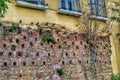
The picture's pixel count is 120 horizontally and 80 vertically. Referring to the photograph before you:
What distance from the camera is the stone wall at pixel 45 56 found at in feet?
31.9

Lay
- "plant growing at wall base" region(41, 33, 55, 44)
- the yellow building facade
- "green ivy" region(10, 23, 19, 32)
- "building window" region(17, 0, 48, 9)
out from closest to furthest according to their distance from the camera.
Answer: "green ivy" region(10, 23, 19, 32), the yellow building facade, "building window" region(17, 0, 48, 9), "plant growing at wall base" region(41, 33, 55, 44)

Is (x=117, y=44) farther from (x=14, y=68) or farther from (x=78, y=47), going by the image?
(x=14, y=68)

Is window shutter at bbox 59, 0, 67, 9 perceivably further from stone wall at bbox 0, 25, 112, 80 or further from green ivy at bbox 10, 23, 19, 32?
green ivy at bbox 10, 23, 19, 32

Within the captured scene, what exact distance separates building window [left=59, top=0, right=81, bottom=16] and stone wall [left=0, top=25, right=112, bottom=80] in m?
0.76

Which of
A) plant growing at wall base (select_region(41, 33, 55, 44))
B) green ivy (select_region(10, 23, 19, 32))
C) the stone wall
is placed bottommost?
the stone wall

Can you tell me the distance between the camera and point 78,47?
1178 centimetres

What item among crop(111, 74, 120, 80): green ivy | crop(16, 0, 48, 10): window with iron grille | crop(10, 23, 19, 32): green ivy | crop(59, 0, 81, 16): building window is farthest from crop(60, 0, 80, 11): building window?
crop(111, 74, 120, 80): green ivy

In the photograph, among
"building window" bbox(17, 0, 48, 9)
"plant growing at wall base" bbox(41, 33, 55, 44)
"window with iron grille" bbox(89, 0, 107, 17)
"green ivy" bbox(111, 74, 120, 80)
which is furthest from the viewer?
"window with iron grille" bbox(89, 0, 107, 17)

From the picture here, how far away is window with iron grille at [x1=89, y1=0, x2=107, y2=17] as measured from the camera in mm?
12805

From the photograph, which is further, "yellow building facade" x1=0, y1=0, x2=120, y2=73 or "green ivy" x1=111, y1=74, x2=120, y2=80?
"green ivy" x1=111, y1=74, x2=120, y2=80

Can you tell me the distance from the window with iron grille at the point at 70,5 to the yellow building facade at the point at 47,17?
0.79 feet

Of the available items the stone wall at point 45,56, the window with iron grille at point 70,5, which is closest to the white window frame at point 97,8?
the window with iron grille at point 70,5

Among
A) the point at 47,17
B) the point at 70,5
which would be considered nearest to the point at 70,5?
the point at 70,5

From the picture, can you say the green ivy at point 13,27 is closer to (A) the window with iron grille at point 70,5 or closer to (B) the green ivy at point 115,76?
(A) the window with iron grille at point 70,5
